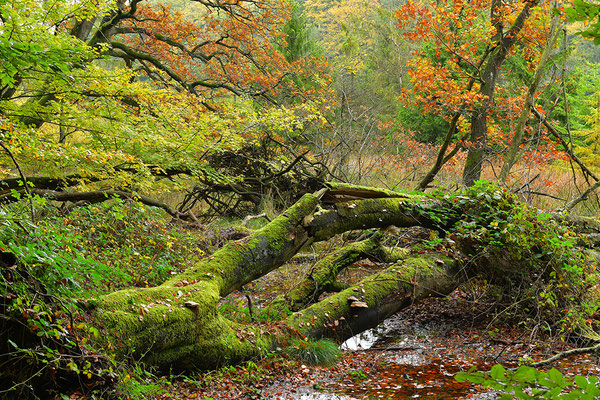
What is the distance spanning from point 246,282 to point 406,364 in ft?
6.08

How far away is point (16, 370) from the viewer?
8.07 feet

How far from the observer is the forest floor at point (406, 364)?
3486 millimetres

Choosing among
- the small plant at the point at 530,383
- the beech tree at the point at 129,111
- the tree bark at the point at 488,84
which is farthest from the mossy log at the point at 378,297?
the tree bark at the point at 488,84

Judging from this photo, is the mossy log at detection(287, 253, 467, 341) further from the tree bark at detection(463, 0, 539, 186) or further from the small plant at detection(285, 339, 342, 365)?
the tree bark at detection(463, 0, 539, 186)

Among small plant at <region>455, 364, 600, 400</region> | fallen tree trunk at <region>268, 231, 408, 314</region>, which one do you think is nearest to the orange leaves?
fallen tree trunk at <region>268, 231, 408, 314</region>

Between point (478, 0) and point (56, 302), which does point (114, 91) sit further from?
point (478, 0)

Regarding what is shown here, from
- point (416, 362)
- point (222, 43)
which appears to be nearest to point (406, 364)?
point (416, 362)

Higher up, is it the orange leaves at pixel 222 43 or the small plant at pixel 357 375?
the orange leaves at pixel 222 43

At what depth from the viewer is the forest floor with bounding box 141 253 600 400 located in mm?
3486

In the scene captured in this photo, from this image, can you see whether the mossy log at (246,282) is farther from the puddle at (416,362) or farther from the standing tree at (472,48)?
the standing tree at (472,48)

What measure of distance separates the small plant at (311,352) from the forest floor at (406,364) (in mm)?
70

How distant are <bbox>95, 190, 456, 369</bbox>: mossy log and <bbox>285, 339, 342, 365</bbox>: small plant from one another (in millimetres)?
173

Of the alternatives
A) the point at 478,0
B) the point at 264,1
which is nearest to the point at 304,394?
the point at 478,0

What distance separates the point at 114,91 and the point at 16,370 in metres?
4.72
